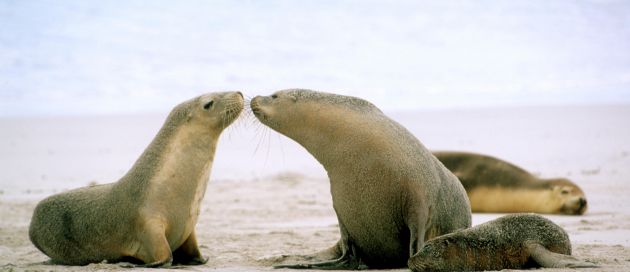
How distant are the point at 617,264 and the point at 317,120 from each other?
1.91 metres

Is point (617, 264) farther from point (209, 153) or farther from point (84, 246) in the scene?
point (84, 246)

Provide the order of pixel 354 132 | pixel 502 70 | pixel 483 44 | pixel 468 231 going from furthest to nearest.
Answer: pixel 483 44 → pixel 502 70 → pixel 354 132 → pixel 468 231

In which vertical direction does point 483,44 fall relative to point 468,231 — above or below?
above

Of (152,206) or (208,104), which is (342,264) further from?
(208,104)

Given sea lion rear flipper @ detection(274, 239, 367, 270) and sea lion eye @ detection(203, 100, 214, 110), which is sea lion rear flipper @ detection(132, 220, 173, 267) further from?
sea lion eye @ detection(203, 100, 214, 110)

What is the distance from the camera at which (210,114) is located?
659 centimetres

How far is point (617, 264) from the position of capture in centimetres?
548

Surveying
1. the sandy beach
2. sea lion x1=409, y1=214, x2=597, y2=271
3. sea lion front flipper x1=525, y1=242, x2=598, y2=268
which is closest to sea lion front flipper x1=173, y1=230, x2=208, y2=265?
the sandy beach

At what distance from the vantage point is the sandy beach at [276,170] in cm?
742

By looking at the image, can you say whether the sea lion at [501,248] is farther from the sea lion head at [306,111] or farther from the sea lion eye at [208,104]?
the sea lion eye at [208,104]

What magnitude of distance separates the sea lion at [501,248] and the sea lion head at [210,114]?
1926 mm

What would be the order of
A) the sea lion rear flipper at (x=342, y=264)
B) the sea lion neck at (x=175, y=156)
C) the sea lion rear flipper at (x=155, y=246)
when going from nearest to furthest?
1. the sea lion rear flipper at (x=342, y=264)
2. the sea lion rear flipper at (x=155, y=246)
3. the sea lion neck at (x=175, y=156)

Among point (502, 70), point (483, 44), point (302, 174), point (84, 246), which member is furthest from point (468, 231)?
point (483, 44)

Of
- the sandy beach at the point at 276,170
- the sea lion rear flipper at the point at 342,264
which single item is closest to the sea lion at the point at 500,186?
the sandy beach at the point at 276,170
